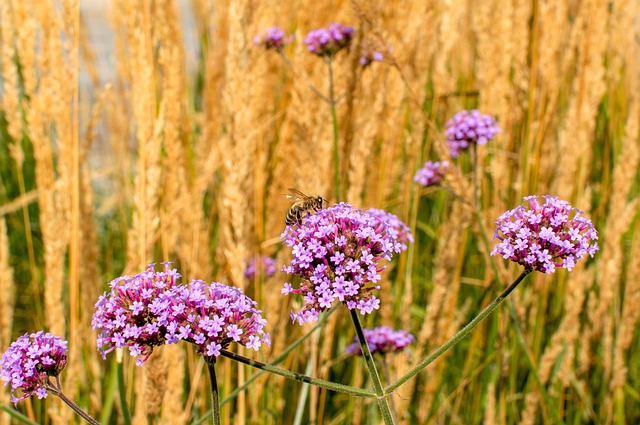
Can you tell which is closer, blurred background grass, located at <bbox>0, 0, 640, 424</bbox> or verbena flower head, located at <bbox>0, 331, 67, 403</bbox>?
verbena flower head, located at <bbox>0, 331, 67, 403</bbox>

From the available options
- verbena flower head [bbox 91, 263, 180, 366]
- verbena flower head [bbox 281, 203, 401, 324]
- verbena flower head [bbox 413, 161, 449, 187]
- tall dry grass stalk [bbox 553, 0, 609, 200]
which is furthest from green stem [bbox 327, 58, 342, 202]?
verbena flower head [bbox 91, 263, 180, 366]

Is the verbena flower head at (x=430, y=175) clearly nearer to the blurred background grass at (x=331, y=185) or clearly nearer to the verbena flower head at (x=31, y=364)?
the blurred background grass at (x=331, y=185)

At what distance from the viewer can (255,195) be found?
242cm

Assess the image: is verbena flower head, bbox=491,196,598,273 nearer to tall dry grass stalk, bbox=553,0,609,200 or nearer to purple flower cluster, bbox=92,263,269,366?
purple flower cluster, bbox=92,263,269,366

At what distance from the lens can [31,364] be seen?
120cm

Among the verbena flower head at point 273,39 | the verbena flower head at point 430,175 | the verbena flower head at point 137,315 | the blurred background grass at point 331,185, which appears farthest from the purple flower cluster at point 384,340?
the verbena flower head at point 273,39

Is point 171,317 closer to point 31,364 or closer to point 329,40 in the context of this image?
point 31,364

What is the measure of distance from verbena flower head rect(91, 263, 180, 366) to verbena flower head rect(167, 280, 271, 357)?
0.9 inches

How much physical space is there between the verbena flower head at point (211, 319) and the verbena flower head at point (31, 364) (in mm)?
231

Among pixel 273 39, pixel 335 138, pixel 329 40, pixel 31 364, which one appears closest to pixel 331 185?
pixel 335 138

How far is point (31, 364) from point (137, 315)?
20 centimetres

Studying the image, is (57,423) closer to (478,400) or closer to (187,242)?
(187,242)

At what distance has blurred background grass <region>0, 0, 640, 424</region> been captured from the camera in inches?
80.5

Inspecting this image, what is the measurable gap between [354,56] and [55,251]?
4.01 feet
